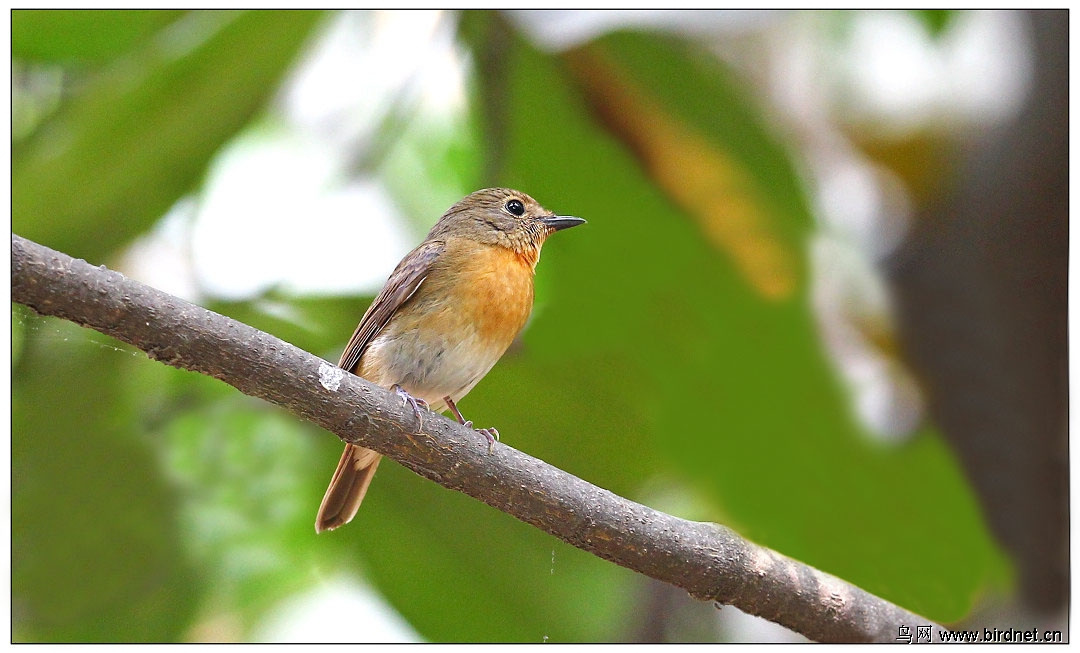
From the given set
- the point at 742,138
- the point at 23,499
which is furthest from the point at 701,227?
the point at 23,499

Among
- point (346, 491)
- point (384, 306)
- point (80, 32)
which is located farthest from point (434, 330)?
point (80, 32)

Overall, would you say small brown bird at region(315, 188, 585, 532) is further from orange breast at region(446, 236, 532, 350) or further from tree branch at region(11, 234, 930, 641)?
tree branch at region(11, 234, 930, 641)

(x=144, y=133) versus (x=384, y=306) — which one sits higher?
(x=144, y=133)

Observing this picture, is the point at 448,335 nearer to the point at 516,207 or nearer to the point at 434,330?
the point at 434,330

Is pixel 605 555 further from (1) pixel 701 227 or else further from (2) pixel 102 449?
(2) pixel 102 449

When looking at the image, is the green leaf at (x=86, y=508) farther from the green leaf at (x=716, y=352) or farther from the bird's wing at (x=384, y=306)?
the green leaf at (x=716, y=352)
